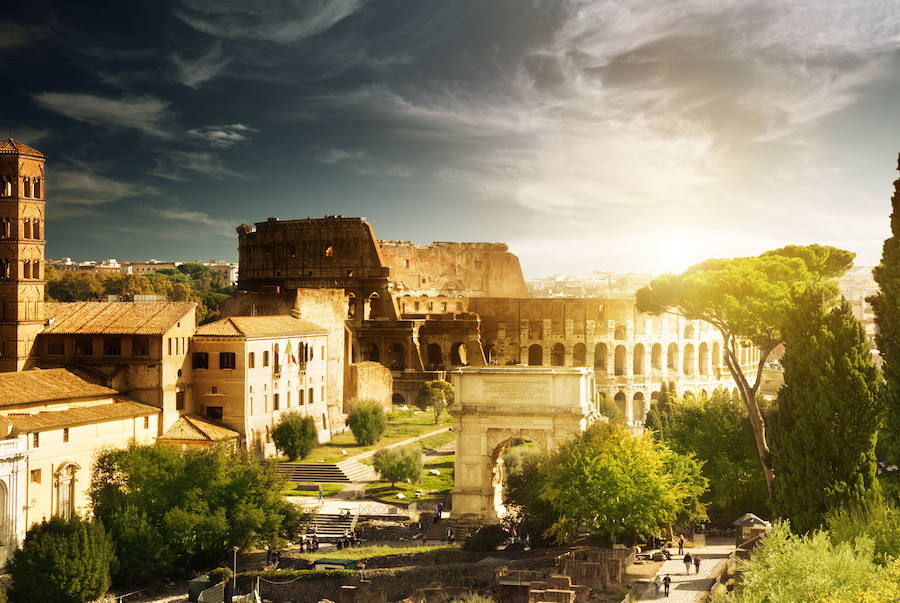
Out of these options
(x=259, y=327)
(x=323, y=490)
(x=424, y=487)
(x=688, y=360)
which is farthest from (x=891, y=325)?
(x=688, y=360)

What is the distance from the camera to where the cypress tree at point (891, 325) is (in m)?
23.5

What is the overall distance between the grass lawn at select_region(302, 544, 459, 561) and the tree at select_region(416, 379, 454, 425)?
25.6m

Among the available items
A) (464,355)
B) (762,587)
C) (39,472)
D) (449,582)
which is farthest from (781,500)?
(464,355)

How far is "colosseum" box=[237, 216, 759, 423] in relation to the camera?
253ft

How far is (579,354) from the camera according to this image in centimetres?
8025

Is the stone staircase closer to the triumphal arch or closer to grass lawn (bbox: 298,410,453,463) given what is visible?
grass lawn (bbox: 298,410,453,463)

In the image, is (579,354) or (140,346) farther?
(579,354)

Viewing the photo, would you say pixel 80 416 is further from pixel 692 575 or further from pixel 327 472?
pixel 692 575

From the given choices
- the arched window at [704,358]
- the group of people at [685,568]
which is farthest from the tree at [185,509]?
the arched window at [704,358]

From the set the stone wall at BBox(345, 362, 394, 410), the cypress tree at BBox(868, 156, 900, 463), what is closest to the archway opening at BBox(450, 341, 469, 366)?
the stone wall at BBox(345, 362, 394, 410)

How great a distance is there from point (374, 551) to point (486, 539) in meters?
4.14

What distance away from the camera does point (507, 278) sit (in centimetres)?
A: 9919

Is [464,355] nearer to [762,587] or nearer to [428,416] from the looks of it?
[428,416]

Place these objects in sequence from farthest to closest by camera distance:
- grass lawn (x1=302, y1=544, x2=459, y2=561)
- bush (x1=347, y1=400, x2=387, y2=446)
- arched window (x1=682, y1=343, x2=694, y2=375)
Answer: arched window (x1=682, y1=343, x2=694, y2=375) < bush (x1=347, y1=400, x2=387, y2=446) < grass lawn (x1=302, y1=544, x2=459, y2=561)
